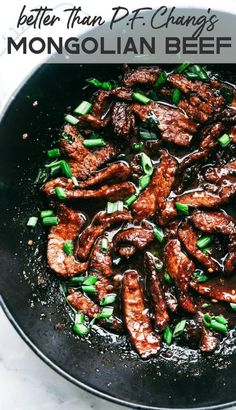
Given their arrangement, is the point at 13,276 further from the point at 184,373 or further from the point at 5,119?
the point at 184,373

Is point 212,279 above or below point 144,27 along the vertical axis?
below

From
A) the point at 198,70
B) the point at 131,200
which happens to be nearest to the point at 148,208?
the point at 131,200

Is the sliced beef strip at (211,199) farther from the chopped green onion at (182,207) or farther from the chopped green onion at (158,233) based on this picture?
the chopped green onion at (158,233)

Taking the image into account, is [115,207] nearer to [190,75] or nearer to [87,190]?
[87,190]

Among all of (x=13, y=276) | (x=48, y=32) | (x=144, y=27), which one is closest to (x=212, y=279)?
(x=13, y=276)

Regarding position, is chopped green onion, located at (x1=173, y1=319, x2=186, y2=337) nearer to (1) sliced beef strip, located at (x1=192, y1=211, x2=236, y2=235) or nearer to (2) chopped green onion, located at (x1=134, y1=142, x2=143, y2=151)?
(1) sliced beef strip, located at (x1=192, y1=211, x2=236, y2=235)

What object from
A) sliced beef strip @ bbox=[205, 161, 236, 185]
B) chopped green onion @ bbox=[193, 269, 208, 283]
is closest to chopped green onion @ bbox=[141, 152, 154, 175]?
sliced beef strip @ bbox=[205, 161, 236, 185]
